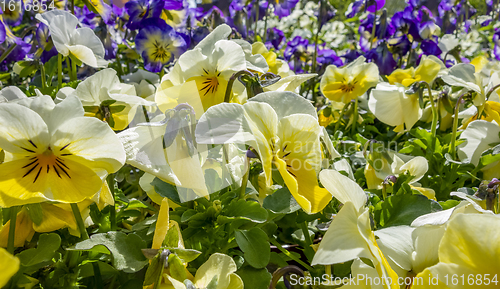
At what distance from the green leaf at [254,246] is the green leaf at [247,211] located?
0.09ft

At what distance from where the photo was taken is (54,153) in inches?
16.5

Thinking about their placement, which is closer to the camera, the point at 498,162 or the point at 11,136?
the point at 11,136

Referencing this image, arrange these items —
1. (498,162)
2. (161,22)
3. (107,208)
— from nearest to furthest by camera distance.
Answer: (107,208), (498,162), (161,22)

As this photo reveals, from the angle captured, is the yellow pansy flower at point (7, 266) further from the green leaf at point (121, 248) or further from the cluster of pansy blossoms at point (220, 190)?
the green leaf at point (121, 248)

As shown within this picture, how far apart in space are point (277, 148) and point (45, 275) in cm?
36

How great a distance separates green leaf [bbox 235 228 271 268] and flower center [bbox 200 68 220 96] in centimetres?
24

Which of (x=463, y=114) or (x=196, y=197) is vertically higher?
(x=196, y=197)

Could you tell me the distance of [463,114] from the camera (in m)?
1.00

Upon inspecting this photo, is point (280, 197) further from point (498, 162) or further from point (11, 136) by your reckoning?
point (498, 162)

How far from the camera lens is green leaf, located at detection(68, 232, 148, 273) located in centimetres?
44

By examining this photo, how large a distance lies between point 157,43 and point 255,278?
0.82 meters

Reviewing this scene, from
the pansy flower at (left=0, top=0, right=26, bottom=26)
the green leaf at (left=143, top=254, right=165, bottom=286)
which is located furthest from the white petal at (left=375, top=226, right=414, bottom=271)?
the pansy flower at (left=0, top=0, right=26, bottom=26)

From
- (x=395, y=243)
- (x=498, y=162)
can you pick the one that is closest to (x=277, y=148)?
(x=395, y=243)

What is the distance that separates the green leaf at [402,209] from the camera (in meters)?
0.55
